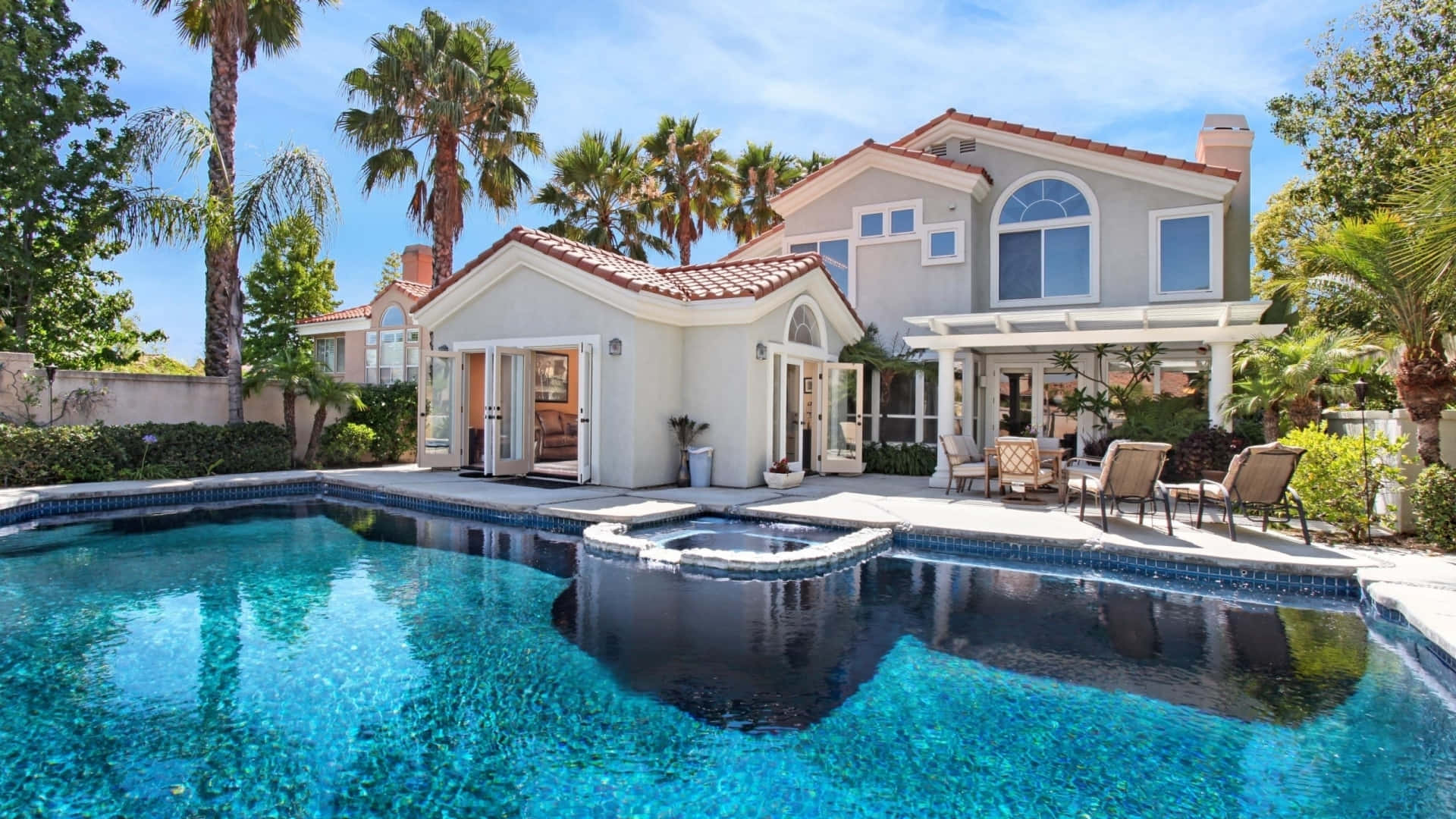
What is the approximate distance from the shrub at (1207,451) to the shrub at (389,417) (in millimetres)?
16161

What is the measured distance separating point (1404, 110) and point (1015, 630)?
2107 cm

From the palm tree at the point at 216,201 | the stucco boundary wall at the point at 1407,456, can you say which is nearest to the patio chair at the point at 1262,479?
the stucco boundary wall at the point at 1407,456

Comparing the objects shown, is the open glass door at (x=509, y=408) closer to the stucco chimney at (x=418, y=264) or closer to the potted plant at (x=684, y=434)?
the potted plant at (x=684, y=434)

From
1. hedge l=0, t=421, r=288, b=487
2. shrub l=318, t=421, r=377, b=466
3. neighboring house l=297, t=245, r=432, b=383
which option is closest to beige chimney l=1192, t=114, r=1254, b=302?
shrub l=318, t=421, r=377, b=466

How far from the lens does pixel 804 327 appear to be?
1484cm

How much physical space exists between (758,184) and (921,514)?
17588 millimetres

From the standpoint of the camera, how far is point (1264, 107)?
2066 cm

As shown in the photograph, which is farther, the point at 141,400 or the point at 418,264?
the point at 418,264

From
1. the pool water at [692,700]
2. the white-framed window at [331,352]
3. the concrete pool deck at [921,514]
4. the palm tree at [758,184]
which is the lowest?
the pool water at [692,700]

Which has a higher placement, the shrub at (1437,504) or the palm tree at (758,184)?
the palm tree at (758,184)

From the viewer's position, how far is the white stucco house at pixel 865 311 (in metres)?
12.8

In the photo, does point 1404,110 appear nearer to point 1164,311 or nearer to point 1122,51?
point 1122,51

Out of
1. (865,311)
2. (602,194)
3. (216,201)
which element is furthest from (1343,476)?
(216,201)

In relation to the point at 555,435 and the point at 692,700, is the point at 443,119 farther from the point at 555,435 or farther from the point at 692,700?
the point at 692,700
